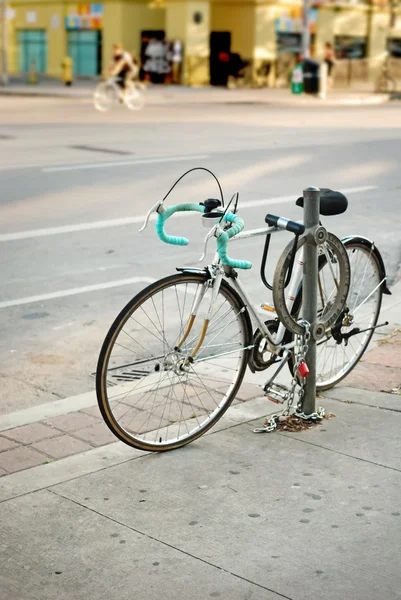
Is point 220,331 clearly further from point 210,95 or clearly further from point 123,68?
point 210,95

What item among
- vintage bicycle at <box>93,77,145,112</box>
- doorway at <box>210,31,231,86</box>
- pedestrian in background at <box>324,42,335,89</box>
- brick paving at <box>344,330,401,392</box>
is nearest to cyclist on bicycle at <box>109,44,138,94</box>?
vintage bicycle at <box>93,77,145,112</box>

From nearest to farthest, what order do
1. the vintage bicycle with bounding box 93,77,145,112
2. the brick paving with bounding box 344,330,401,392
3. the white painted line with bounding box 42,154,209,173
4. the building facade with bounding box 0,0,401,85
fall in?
the brick paving with bounding box 344,330,401,392 < the white painted line with bounding box 42,154,209,173 < the vintage bicycle with bounding box 93,77,145,112 < the building facade with bounding box 0,0,401,85

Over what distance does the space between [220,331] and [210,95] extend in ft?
111

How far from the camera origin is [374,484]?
415 centimetres

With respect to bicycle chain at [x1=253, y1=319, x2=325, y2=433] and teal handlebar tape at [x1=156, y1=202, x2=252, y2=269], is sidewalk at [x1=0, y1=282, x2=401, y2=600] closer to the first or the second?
bicycle chain at [x1=253, y1=319, x2=325, y2=433]

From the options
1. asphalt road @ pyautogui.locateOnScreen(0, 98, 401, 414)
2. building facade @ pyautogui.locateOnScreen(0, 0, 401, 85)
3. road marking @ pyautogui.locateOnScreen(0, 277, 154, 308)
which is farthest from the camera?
building facade @ pyautogui.locateOnScreen(0, 0, 401, 85)

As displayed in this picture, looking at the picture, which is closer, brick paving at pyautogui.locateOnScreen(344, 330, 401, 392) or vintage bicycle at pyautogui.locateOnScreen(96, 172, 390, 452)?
vintage bicycle at pyautogui.locateOnScreen(96, 172, 390, 452)

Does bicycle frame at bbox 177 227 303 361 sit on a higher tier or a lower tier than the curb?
higher

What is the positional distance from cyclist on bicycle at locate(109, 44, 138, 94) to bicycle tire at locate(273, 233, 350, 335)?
26.5 meters

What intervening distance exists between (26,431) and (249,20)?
43.4m

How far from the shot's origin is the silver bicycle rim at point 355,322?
5.43 meters

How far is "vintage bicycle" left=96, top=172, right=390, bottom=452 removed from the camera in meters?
4.59

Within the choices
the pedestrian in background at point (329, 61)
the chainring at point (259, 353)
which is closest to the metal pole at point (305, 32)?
the pedestrian in background at point (329, 61)

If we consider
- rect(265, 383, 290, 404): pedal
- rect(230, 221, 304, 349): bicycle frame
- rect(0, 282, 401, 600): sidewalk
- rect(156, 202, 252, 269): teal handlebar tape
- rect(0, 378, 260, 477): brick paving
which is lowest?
rect(0, 378, 260, 477): brick paving
